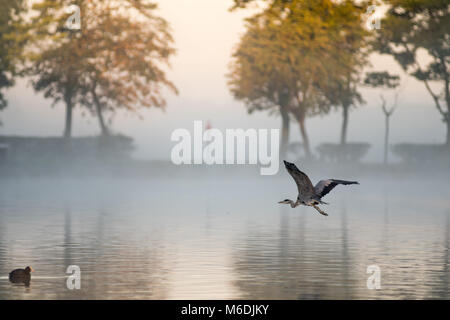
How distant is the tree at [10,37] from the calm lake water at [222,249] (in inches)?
1325

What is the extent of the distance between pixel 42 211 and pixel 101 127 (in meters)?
45.6

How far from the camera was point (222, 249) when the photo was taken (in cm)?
2272

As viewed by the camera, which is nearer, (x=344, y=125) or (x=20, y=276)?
(x=20, y=276)

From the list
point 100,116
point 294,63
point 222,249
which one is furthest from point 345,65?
point 222,249

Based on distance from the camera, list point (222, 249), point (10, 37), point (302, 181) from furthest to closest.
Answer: point (10, 37), point (222, 249), point (302, 181)

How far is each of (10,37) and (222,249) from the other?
55.2 metres

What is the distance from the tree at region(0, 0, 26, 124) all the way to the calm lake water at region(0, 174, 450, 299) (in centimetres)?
3366

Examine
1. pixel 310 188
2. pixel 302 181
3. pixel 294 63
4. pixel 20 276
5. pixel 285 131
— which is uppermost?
pixel 294 63

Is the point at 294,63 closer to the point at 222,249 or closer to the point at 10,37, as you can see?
the point at 10,37
